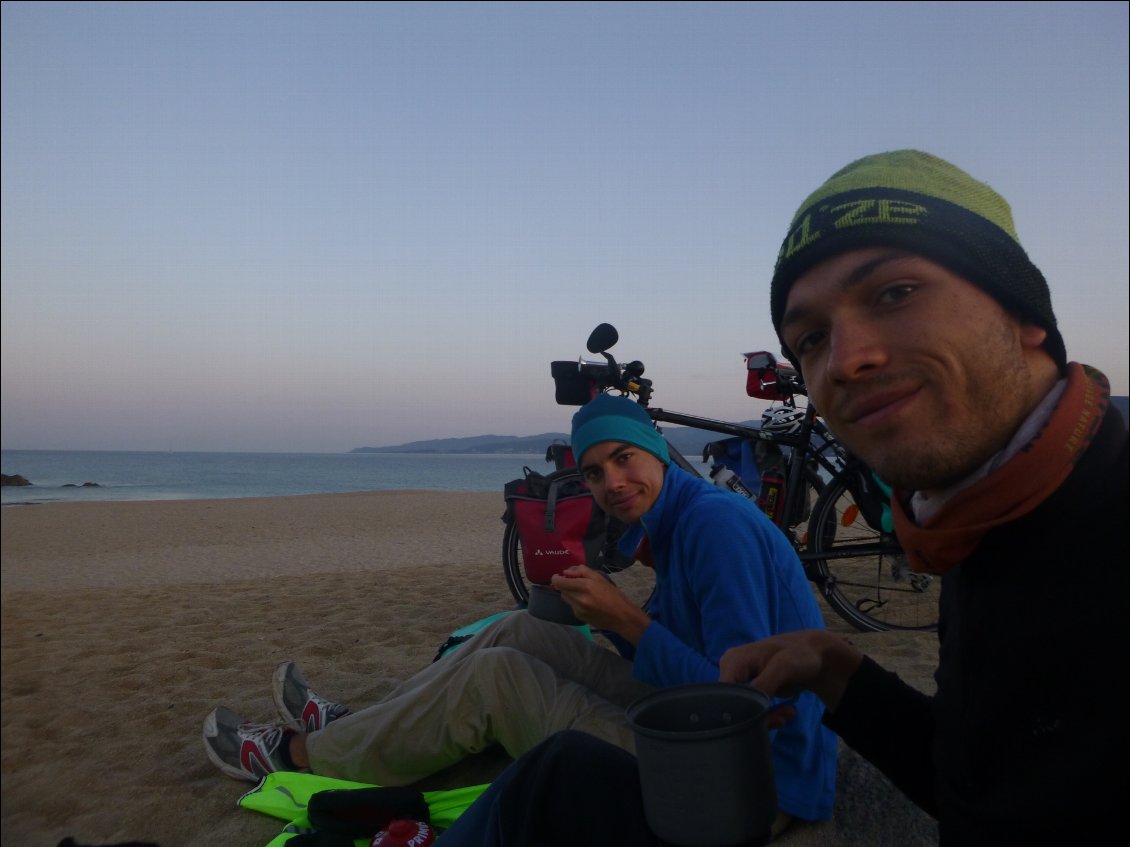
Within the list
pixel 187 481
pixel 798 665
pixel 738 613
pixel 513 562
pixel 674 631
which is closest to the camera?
pixel 798 665

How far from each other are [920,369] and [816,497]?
3.49m

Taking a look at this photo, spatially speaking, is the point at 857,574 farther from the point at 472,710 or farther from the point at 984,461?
the point at 984,461

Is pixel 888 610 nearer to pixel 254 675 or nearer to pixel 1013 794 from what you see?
pixel 254 675

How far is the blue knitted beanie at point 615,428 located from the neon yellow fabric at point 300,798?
1147 millimetres

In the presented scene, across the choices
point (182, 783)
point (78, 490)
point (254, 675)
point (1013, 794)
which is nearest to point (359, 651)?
point (254, 675)

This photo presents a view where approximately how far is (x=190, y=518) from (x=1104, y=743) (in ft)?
49.6

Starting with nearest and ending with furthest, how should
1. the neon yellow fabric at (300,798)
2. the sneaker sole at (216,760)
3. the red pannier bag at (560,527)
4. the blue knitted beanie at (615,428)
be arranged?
1. the neon yellow fabric at (300,798)
2. the blue knitted beanie at (615,428)
3. the sneaker sole at (216,760)
4. the red pannier bag at (560,527)

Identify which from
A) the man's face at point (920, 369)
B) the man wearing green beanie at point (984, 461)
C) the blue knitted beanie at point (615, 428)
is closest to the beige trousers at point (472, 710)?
the blue knitted beanie at point (615, 428)

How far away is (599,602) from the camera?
1.97m

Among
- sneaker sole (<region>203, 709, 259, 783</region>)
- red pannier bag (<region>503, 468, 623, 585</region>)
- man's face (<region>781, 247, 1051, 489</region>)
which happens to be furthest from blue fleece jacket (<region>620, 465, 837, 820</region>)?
red pannier bag (<region>503, 468, 623, 585</region>)

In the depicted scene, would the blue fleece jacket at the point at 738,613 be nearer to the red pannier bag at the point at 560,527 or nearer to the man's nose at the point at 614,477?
the man's nose at the point at 614,477

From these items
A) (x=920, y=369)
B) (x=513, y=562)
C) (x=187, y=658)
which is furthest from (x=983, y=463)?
(x=187, y=658)

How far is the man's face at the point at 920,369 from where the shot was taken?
92cm

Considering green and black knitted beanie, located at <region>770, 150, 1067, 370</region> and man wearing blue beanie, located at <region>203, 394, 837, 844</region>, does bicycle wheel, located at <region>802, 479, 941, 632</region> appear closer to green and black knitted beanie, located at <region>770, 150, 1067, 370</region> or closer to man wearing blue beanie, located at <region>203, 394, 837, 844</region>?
man wearing blue beanie, located at <region>203, 394, 837, 844</region>
